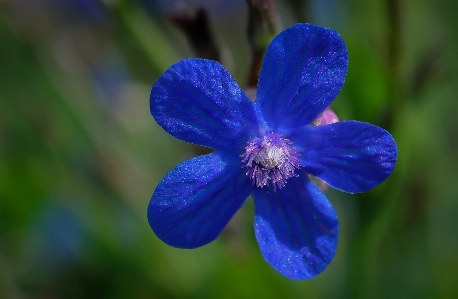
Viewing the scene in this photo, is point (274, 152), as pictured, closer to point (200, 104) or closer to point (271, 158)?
point (271, 158)

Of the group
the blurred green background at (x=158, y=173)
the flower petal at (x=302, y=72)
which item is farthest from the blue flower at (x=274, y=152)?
the blurred green background at (x=158, y=173)

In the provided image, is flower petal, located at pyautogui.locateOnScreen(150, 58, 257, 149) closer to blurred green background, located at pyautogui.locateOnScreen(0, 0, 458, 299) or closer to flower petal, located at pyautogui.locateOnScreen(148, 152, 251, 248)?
flower petal, located at pyautogui.locateOnScreen(148, 152, 251, 248)

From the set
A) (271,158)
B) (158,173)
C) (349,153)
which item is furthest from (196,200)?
(158,173)

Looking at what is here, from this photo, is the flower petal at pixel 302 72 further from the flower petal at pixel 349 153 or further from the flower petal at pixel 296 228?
the flower petal at pixel 296 228

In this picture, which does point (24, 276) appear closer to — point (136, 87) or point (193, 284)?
point (193, 284)

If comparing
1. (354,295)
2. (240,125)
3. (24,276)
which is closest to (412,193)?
(354,295)

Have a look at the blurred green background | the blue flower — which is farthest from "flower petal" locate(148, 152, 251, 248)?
the blurred green background
